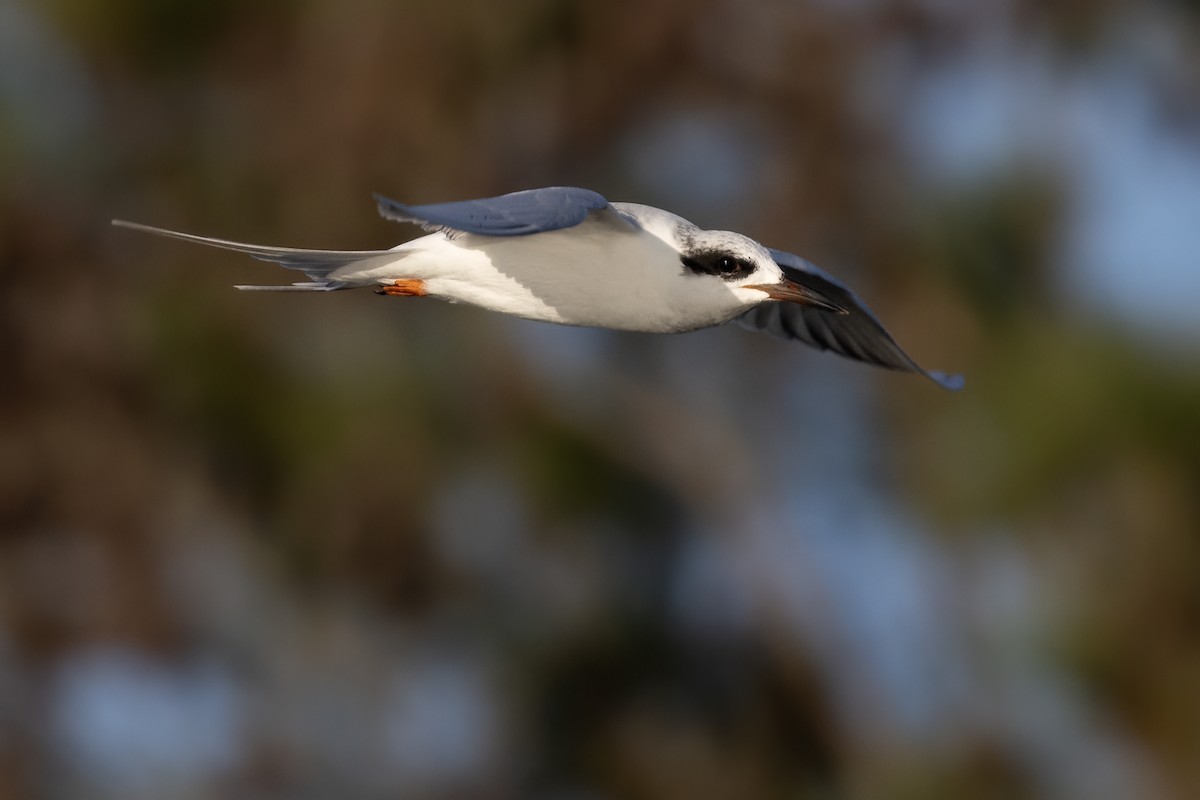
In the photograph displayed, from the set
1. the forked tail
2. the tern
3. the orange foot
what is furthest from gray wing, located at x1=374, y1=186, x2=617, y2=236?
the forked tail

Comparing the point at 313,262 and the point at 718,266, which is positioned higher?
the point at 718,266

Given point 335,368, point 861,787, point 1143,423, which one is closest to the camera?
point 1143,423

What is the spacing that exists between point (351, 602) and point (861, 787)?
4283 mm

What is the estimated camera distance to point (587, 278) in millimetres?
4988

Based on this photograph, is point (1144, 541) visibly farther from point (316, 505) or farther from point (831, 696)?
point (316, 505)

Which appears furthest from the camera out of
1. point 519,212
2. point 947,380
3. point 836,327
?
point 836,327

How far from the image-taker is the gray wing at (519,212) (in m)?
4.34

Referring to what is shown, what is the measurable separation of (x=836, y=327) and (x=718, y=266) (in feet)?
4.48

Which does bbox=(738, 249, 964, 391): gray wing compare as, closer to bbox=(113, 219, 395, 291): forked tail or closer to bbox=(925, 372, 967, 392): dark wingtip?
bbox=(925, 372, 967, 392): dark wingtip

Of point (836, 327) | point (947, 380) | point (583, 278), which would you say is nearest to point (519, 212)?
point (583, 278)

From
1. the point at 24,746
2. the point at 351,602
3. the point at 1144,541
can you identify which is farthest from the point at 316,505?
the point at 1144,541

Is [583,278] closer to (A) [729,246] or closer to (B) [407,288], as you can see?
(A) [729,246]

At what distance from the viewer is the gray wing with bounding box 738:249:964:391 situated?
20.0ft

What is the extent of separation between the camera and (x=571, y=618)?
15.4 metres
